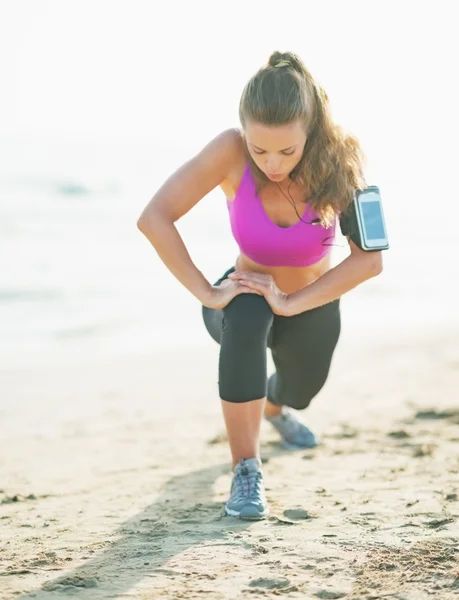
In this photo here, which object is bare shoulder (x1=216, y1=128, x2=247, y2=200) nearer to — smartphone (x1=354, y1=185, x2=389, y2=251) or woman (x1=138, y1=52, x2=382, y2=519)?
woman (x1=138, y1=52, x2=382, y2=519)

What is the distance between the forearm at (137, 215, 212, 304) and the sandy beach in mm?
765

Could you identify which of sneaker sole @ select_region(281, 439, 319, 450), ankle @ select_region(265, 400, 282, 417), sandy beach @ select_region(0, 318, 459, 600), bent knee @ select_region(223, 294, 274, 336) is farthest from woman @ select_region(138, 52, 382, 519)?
sneaker sole @ select_region(281, 439, 319, 450)

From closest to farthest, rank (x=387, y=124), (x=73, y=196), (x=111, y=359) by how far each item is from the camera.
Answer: (x=111, y=359) → (x=73, y=196) → (x=387, y=124)

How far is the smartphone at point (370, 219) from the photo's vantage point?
9.82 feet

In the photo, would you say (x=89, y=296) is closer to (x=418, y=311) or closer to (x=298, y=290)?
(x=418, y=311)

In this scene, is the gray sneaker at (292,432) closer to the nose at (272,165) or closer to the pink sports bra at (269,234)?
the pink sports bra at (269,234)

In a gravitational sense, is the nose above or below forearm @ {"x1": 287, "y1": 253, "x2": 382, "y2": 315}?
above

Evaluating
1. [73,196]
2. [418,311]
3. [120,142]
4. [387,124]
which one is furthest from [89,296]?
[387,124]

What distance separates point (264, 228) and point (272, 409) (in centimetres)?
117

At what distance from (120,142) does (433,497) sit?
16662 mm

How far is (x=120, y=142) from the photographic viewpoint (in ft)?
62.0

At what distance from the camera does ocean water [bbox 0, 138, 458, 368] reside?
782cm

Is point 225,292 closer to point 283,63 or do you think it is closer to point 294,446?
point 283,63

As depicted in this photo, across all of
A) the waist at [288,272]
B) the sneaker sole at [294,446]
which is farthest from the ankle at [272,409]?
the waist at [288,272]
